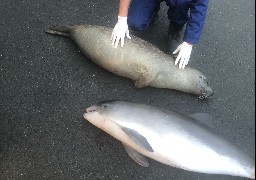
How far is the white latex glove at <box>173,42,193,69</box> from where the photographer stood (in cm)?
278

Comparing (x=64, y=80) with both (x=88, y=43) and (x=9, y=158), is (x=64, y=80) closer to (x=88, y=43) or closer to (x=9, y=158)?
(x=88, y=43)

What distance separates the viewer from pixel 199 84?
2850 mm

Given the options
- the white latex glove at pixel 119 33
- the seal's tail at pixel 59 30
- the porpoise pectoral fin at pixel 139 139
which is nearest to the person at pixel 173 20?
the white latex glove at pixel 119 33

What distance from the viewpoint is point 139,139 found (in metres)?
2.33

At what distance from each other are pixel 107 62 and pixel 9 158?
0.95 metres

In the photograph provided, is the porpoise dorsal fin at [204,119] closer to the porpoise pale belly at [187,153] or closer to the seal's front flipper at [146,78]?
the porpoise pale belly at [187,153]

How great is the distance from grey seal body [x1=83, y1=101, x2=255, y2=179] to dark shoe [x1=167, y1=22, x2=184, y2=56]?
0.78 metres

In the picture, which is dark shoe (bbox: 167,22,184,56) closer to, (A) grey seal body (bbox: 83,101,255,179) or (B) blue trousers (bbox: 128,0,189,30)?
(B) blue trousers (bbox: 128,0,189,30)

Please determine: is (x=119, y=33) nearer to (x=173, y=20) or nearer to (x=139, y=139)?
(x=173, y=20)

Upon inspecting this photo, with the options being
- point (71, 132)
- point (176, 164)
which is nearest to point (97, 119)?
point (71, 132)

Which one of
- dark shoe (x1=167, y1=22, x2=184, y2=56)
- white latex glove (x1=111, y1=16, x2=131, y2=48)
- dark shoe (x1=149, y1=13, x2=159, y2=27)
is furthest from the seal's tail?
dark shoe (x1=167, y1=22, x2=184, y2=56)

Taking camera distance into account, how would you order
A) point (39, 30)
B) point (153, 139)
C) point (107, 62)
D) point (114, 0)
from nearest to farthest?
point (153, 139) → point (107, 62) → point (39, 30) → point (114, 0)

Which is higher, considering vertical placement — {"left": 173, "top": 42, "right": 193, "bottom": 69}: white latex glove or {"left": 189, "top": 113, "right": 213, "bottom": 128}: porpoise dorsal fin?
{"left": 173, "top": 42, "right": 193, "bottom": 69}: white latex glove

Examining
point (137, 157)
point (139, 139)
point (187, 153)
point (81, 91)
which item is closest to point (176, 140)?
point (187, 153)
